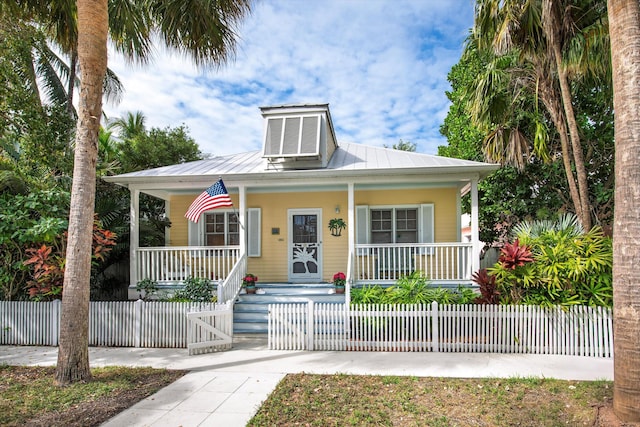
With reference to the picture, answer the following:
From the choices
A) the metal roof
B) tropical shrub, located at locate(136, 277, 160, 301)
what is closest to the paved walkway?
tropical shrub, located at locate(136, 277, 160, 301)

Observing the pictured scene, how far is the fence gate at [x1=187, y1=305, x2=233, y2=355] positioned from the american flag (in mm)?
2509

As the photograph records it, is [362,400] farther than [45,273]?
No

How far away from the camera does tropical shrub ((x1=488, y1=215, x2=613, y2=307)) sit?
753cm

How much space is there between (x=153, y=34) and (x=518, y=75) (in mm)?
9860

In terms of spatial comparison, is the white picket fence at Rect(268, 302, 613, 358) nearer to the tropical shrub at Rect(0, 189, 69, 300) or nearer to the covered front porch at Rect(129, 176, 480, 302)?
the covered front porch at Rect(129, 176, 480, 302)

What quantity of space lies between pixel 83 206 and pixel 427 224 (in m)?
8.77

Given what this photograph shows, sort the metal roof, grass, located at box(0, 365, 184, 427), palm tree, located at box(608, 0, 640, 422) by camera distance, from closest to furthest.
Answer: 1. palm tree, located at box(608, 0, 640, 422)
2. grass, located at box(0, 365, 184, 427)
3. the metal roof

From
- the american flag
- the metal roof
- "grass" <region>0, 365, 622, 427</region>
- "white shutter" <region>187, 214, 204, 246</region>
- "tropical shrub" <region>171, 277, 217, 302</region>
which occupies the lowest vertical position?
"grass" <region>0, 365, 622, 427</region>

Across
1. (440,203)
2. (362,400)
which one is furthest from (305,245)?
(362,400)

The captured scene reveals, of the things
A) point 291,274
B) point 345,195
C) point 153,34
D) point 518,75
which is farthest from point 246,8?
→ point 518,75

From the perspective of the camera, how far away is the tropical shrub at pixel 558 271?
7.53 m

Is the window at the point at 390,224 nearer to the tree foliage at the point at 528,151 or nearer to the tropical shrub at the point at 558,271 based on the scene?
the tree foliage at the point at 528,151

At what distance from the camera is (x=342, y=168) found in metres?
10.2

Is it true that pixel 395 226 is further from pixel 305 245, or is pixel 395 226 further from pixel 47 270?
pixel 47 270
